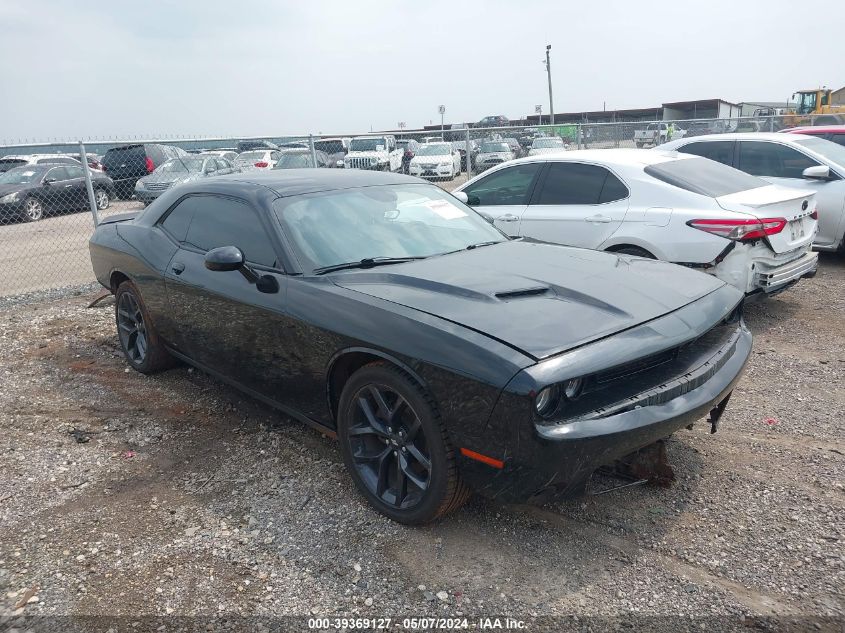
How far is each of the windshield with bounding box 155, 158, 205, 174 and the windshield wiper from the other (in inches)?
415

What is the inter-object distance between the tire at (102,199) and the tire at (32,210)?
3.05 metres

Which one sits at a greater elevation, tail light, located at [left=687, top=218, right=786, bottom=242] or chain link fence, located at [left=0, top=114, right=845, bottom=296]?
chain link fence, located at [left=0, top=114, right=845, bottom=296]

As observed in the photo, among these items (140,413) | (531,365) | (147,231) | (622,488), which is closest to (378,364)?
(531,365)

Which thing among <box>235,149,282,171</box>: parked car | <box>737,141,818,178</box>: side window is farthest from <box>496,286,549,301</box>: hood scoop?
<box>235,149,282,171</box>: parked car

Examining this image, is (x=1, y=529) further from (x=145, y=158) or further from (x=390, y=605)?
(x=145, y=158)

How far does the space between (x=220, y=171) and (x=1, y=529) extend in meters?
13.1

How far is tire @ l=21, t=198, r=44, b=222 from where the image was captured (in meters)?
14.3

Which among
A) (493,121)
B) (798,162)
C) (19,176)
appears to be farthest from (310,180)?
(493,121)

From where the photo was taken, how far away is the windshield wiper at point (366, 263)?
3504 millimetres

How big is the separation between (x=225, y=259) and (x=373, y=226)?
34.9 inches

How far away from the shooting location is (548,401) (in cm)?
258

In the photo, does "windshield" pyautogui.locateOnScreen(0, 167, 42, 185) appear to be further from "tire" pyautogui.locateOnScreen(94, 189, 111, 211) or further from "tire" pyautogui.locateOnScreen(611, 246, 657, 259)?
"tire" pyautogui.locateOnScreen(611, 246, 657, 259)

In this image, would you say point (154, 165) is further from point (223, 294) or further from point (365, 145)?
point (223, 294)

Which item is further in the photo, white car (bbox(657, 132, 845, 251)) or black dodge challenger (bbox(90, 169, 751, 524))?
white car (bbox(657, 132, 845, 251))
